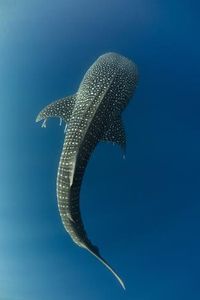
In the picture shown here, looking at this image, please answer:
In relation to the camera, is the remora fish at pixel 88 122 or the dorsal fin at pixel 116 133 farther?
the dorsal fin at pixel 116 133

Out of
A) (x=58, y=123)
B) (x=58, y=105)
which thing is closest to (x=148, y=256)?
(x=58, y=123)

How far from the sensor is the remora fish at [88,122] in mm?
2311

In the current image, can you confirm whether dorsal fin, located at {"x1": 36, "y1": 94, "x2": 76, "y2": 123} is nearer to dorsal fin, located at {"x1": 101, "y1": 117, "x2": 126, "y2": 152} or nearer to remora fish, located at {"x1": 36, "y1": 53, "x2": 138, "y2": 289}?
remora fish, located at {"x1": 36, "y1": 53, "x2": 138, "y2": 289}

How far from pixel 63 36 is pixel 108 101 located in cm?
152

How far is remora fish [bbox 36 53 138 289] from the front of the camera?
2.31 metres

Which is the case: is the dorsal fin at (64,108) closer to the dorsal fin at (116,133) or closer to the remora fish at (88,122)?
the remora fish at (88,122)

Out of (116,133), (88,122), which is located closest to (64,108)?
(116,133)

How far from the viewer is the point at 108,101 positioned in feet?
9.30

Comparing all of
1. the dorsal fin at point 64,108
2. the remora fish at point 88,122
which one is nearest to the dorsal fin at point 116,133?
the remora fish at point 88,122

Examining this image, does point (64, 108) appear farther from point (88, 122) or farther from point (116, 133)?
point (88, 122)

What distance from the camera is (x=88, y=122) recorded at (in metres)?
2.58

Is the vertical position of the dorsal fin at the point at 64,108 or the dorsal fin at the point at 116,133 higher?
the dorsal fin at the point at 64,108

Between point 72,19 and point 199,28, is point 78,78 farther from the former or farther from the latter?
point 199,28

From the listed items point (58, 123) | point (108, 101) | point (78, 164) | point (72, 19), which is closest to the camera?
point (78, 164)
